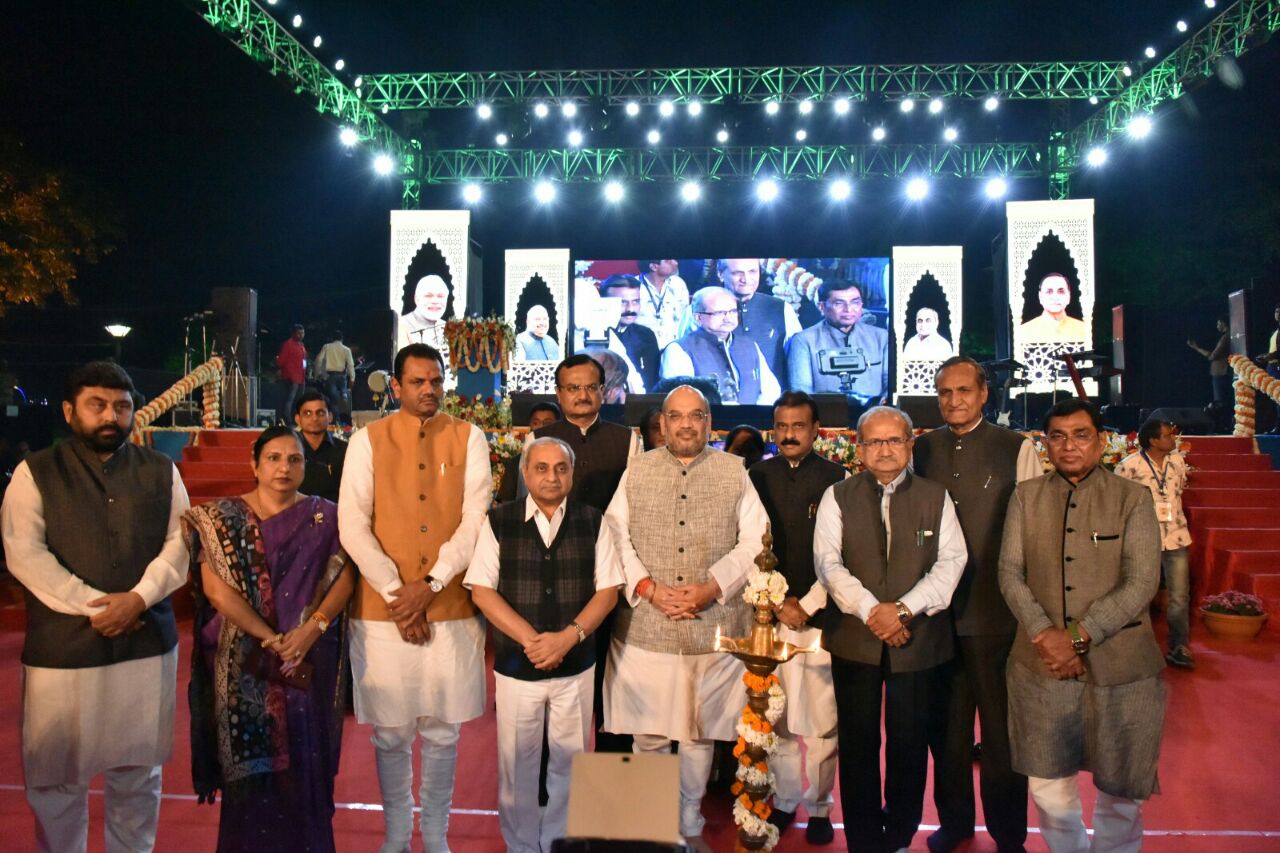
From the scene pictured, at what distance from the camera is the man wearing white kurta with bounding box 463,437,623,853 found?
297 cm

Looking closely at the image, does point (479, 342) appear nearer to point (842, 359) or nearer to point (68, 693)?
point (68, 693)

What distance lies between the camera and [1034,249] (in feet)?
46.5

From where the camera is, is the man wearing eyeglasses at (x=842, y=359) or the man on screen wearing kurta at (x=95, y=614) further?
the man wearing eyeglasses at (x=842, y=359)

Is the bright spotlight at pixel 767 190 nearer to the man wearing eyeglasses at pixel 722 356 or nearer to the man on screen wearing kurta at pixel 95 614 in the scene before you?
the man wearing eyeglasses at pixel 722 356

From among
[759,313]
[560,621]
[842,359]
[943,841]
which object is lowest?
[943,841]

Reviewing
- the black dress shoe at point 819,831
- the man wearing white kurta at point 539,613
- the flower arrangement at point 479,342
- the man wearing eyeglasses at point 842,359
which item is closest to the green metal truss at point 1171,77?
the man wearing eyeglasses at point 842,359

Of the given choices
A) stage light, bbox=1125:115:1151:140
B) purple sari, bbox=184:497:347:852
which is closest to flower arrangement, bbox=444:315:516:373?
purple sari, bbox=184:497:347:852

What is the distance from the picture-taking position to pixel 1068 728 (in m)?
2.85

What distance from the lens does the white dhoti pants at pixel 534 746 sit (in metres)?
2.98

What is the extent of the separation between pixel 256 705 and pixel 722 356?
13217 millimetres

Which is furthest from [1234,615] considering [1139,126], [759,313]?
[1139,126]

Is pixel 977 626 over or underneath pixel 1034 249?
underneath

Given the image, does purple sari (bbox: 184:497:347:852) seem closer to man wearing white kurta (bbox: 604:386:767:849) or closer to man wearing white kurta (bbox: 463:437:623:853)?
man wearing white kurta (bbox: 463:437:623:853)

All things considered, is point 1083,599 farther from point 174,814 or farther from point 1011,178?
point 1011,178
